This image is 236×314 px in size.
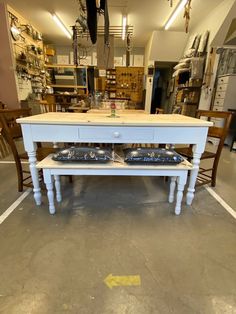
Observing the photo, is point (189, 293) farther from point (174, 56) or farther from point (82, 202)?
point (174, 56)

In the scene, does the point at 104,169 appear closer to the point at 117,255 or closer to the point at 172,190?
the point at 117,255

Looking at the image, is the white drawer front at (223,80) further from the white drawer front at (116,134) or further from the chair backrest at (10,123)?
the chair backrest at (10,123)

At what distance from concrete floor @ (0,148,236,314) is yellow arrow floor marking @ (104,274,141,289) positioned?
0.02 metres

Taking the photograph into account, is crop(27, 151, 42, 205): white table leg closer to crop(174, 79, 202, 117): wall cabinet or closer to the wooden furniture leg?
the wooden furniture leg

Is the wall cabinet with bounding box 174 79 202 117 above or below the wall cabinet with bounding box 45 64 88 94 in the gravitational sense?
below

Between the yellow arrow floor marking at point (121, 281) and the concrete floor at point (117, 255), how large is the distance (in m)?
0.02

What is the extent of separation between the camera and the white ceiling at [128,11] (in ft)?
14.8

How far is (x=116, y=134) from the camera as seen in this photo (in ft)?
5.21

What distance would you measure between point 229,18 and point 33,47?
18.0ft

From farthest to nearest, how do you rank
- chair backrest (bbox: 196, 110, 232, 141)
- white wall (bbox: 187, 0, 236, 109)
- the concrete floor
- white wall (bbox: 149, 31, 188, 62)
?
white wall (bbox: 149, 31, 188, 62) < white wall (bbox: 187, 0, 236, 109) < chair backrest (bbox: 196, 110, 232, 141) < the concrete floor

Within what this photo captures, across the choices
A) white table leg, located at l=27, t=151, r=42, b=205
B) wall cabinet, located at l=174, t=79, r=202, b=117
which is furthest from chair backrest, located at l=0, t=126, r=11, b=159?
wall cabinet, located at l=174, t=79, r=202, b=117

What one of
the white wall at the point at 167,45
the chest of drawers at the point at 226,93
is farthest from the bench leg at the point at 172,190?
the white wall at the point at 167,45

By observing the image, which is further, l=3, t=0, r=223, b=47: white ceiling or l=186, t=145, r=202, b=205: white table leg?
l=3, t=0, r=223, b=47: white ceiling

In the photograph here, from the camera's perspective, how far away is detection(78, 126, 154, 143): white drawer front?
159 centimetres
